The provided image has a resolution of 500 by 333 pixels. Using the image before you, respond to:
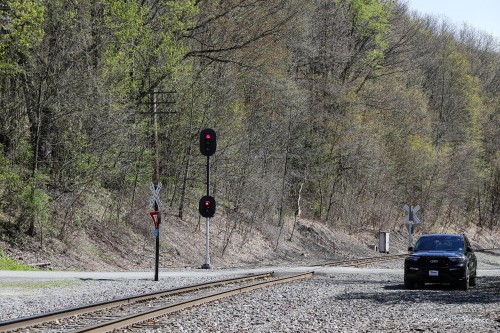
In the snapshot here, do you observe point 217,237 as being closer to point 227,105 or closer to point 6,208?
point 227,105

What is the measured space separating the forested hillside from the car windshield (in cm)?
1217

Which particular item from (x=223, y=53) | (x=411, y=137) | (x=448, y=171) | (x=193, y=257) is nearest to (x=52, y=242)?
(x=193, y=257)

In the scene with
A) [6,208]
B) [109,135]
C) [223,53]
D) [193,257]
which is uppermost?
[223,53]

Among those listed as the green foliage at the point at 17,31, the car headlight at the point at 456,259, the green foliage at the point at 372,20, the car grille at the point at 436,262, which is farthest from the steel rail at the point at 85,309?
the green foliage at the point at 372,20

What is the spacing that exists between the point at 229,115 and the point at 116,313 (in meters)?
25.7

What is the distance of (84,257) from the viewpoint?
29.1 metres

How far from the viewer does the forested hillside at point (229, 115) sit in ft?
94.8

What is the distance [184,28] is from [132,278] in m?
14.2

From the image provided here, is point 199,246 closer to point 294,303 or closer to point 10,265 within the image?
point 10,265

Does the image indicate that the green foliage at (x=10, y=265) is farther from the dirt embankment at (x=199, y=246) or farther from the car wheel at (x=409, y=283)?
the car wheel at (x=409, y=283)

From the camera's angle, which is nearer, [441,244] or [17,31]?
[441,244]

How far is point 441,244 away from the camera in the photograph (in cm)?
2431

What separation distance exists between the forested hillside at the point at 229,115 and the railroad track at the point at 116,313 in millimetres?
10636

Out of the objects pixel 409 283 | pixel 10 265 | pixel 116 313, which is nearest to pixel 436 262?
pixel 409 283
